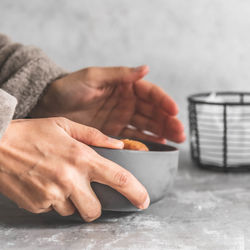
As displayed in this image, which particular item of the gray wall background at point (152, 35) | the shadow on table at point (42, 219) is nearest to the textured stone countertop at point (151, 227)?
the shadow on table at point (42, 219)

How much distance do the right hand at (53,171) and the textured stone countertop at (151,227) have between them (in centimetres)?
3

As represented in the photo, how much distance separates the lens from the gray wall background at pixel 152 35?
1256 millimetres

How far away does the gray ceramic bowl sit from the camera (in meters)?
0.57

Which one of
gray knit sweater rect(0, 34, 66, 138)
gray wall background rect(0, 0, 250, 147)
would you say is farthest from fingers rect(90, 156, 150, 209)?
gray wall background rect(0, 0, 250, 147)

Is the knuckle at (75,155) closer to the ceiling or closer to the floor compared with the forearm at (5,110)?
closer to the floor

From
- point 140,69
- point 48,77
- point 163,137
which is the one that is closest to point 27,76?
point 48,77

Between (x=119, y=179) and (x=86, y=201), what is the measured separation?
0.06 meters

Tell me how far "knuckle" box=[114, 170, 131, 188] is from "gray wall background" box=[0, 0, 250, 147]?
791 millimetres

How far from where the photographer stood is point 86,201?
0.55m

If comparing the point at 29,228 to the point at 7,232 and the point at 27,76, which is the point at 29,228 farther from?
the point at 27,76

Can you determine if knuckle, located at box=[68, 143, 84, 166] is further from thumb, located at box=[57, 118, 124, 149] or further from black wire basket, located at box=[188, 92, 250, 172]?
black wire basket, located at box=[188, 92, 250, 172]

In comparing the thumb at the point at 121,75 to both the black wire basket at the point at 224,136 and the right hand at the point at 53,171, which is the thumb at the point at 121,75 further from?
the right hand at the point at 53,171

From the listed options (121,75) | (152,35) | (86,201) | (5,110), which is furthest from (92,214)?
(152,35)

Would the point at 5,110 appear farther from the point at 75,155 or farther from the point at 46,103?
the point at 46,103
